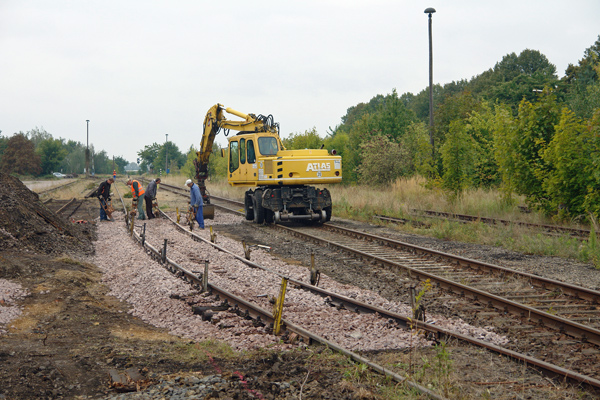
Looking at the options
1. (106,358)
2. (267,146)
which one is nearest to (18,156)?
(267,146)

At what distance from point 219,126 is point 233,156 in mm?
2166

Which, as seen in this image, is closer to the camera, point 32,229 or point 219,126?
point 32,229

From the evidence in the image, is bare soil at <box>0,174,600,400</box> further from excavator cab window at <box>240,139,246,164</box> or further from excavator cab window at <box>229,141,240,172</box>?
excavator cab window at <box>229,141,240,172</box>

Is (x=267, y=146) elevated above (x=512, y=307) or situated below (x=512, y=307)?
above

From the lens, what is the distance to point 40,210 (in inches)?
566

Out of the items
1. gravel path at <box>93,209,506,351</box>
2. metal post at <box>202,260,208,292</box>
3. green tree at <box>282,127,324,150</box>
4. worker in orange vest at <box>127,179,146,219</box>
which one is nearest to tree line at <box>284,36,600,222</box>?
green tree at <box>282,127,324,150</box>

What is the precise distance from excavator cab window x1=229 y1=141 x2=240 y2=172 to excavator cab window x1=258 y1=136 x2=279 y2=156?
140 centimetres

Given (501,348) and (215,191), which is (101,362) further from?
(215,191)

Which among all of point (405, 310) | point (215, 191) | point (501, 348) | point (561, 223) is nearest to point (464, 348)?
point (501, 348)

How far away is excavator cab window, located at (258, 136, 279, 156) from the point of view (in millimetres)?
18062

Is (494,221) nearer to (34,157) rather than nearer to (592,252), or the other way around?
(592,252)

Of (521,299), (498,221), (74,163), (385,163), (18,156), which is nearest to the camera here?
(521,299)

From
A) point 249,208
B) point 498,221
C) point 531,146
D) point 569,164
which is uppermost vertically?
point 531,146

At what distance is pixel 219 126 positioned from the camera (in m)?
21.3
